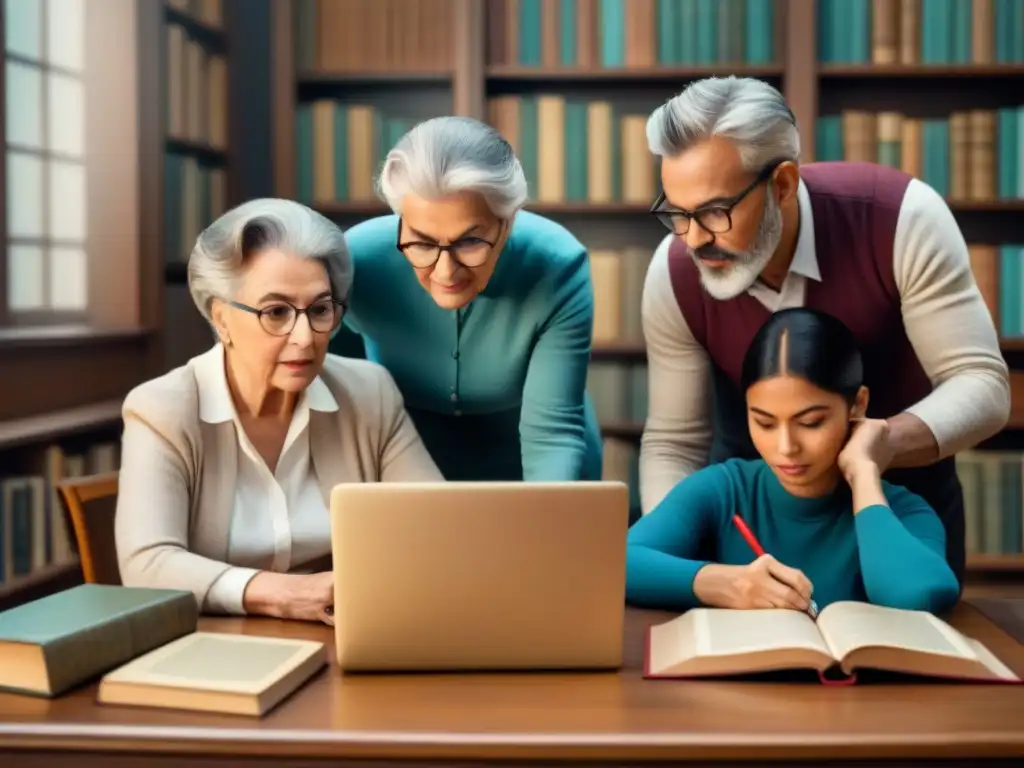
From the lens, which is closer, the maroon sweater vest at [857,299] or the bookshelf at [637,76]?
the maroon sweater vest at [857,299]

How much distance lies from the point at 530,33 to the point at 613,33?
0.26m

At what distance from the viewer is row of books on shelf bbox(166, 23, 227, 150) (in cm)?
356

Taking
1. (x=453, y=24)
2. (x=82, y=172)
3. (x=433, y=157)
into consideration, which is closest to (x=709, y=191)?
(x=433, y=157)

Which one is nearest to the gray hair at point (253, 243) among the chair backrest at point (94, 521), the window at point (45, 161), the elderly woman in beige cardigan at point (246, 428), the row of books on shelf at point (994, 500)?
the elderly woman in beige cardigan at point (246, 428)

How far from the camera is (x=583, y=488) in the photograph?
1.18 metres

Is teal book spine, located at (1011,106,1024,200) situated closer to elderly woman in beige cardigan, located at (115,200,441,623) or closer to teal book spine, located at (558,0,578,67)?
teal book spine, located at (558,0,578,67)

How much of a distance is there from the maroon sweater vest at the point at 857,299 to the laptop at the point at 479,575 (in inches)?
27.0

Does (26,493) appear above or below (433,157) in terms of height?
below

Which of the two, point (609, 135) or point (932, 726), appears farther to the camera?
point (609, 135)

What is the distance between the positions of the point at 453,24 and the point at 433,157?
2.26m

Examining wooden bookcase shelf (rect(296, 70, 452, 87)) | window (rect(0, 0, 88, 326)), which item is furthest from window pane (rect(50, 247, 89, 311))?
wooden bookcase shelf (rect(296, 70, 452, 87))

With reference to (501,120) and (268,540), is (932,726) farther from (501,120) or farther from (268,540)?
(501,120)

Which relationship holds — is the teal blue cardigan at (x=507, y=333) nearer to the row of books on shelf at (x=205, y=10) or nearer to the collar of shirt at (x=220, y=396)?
the collar of shirt at (x=220, y=396)

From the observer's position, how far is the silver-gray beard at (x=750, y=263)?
5.50 ft
